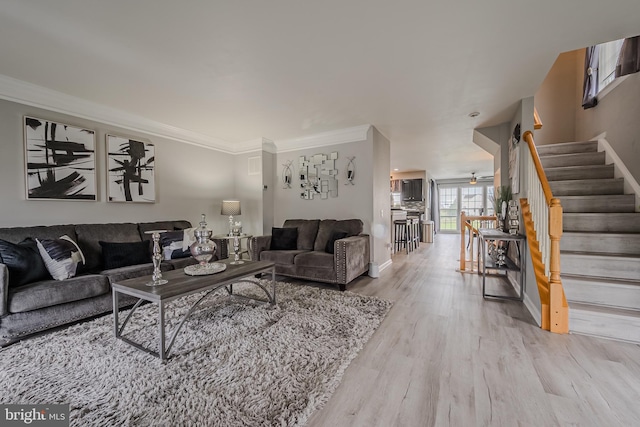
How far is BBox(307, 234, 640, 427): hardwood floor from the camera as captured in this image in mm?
1318

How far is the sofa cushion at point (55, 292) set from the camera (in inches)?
80.3

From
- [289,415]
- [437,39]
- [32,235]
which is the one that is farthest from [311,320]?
[32,235]

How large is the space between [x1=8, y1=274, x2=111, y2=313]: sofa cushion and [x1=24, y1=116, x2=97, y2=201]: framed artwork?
1.19m

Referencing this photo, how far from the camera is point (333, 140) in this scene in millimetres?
4461

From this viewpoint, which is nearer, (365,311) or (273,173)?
(365,311)

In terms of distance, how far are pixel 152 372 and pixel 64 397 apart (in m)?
0.42

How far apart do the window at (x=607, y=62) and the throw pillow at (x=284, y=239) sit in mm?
4772

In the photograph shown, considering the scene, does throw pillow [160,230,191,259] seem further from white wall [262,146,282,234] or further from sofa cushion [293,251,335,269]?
white wall [262,146,282,234]

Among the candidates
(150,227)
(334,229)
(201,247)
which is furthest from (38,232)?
(334,229)

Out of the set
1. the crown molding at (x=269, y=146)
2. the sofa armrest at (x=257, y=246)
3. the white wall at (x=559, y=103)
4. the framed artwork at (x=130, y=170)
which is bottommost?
the sofa armrest at (x=257, y=246)

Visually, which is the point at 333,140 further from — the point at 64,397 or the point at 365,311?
the point at 64,397

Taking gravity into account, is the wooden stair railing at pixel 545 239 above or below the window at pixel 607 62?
below

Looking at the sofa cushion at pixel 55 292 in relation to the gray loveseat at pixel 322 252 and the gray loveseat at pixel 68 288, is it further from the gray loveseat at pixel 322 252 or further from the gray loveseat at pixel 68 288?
the gray loveseat at pixel 322 252

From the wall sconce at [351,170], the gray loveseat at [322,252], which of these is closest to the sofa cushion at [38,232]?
the gray loveseat at [322,252]
